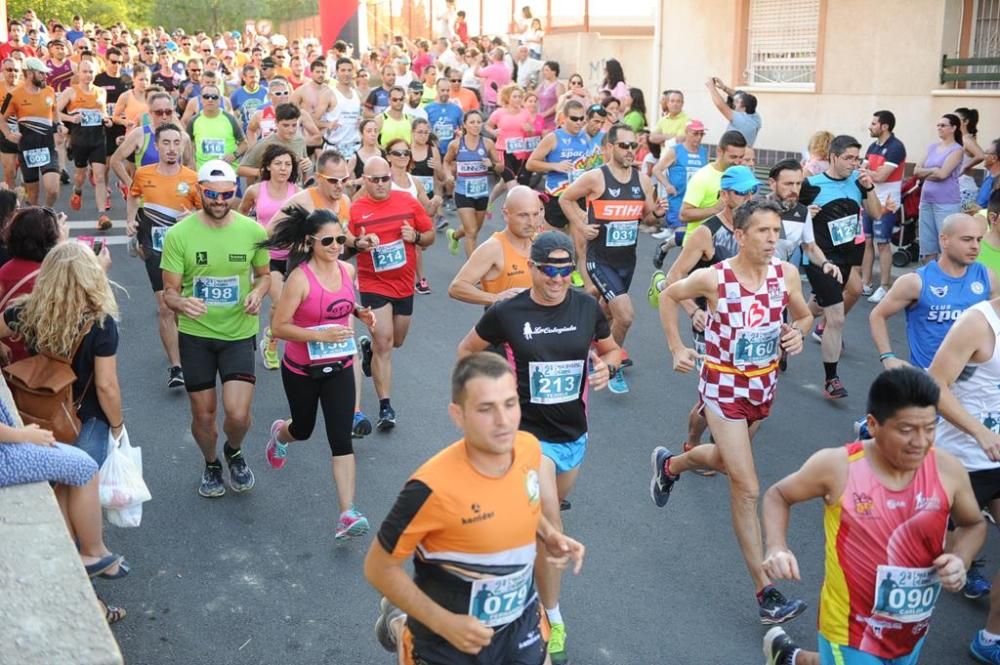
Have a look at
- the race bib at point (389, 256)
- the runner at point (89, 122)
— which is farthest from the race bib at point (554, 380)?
the runner at point (89, 122)

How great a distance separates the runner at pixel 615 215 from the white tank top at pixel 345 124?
7.25 meters

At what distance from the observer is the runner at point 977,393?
16.4ft

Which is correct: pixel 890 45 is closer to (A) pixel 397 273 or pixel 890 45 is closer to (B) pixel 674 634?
(A) pixel 397 273

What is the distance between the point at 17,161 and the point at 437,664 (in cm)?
1376

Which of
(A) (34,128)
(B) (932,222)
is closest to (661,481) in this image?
(B) (932,222)

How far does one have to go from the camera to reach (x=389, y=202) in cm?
828

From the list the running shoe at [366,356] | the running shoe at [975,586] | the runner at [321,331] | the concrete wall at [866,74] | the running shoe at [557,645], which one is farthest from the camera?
the concrete wall at [866,74]

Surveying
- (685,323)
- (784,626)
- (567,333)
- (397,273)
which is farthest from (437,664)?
(685,323)

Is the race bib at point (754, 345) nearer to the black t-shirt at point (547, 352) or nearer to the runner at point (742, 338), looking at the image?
the runner at point (742, 338)

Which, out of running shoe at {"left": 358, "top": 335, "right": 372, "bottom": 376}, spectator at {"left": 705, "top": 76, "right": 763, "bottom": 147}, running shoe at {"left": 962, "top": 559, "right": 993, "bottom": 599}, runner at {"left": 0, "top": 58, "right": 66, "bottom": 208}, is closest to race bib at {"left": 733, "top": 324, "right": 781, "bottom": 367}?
running shoe at {"left": 962, "top": 559, "right": 993, "bottom": 599}

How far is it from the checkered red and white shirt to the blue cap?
1418 mm

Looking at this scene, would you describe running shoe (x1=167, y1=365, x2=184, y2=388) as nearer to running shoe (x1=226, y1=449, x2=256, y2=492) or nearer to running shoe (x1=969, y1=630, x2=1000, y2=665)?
running shoe (x1=226, y1=449, x2=256, y2=492)

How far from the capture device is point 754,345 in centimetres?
585

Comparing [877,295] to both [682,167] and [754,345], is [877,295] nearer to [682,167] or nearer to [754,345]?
[682,167]
